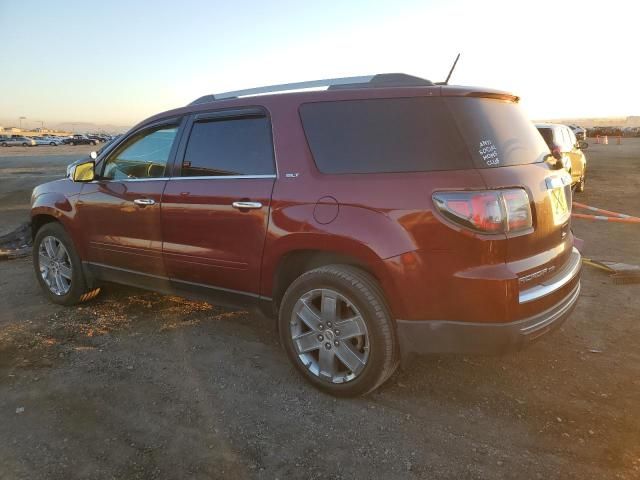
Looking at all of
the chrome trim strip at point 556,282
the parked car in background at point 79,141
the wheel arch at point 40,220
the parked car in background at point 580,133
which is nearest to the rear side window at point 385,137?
the chrome trim strip at point 556,282

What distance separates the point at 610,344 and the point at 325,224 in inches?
99.3

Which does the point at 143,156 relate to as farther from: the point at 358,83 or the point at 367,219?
the point at 367,219

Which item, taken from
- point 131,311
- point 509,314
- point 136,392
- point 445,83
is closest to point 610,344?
point 509,314

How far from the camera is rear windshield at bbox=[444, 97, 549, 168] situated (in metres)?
2.68

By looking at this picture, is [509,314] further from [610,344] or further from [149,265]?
[149,265]

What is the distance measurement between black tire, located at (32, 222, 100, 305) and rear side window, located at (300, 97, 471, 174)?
279 centimetres

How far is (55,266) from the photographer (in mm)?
4793

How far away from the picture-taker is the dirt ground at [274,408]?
2.44 meters

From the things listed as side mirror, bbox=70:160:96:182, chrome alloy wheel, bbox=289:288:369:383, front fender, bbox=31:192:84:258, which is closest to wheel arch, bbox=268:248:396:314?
chrome alloy wheel, bbox=289:288:369:383

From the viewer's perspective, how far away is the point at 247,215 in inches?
128

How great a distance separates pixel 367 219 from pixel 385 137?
1.60 ft

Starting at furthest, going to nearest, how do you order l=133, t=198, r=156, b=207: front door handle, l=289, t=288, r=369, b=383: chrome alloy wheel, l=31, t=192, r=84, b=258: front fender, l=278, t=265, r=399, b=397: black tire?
1. l=31, t=192, r=84, b=258: front fender
2. l=133, t=198, r=156, b=207: front door handle
3. l=289, t=288, r=369, b=383: chrome alloy wheel
4. l=278, t=265, r=399, b=397: black tire

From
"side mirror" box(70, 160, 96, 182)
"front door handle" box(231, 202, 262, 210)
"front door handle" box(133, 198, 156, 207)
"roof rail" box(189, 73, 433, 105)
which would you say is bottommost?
"front door handle" box(133, 198, 156, 207)

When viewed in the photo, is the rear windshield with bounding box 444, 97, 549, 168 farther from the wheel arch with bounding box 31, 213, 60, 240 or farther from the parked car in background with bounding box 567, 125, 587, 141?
the parked car in background with bounding box 567, 125, 587, 141
